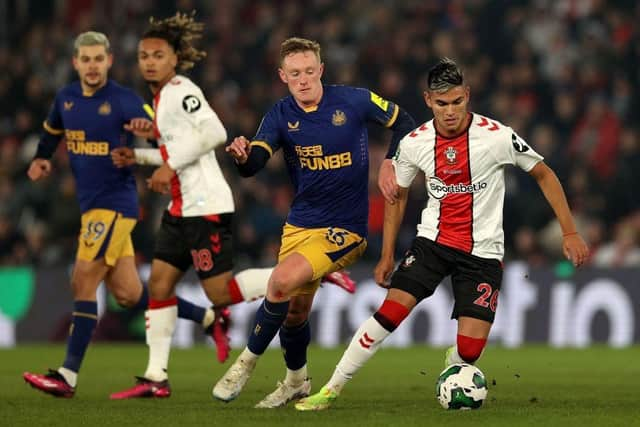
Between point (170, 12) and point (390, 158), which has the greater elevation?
point (170, 12)

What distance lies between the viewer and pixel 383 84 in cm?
1845

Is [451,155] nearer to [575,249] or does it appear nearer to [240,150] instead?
[575,249]

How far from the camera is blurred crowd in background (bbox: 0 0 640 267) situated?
1677 centimetres

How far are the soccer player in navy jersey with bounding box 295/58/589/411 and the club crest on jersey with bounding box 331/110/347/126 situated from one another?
1.41 ft

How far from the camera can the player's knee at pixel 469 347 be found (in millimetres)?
8195

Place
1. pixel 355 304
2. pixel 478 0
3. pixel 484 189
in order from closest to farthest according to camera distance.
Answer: pixel 484 189 → pixel 355 304 → pixel 478 0

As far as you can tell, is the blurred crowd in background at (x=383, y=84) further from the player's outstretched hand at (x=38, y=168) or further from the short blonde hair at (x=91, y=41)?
the short blonde hair at (x=91, y=41)

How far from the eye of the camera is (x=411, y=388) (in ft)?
33.5

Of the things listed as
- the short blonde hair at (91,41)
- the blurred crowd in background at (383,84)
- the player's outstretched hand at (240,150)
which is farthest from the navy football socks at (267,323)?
the blurred crowd in background at (383,84)

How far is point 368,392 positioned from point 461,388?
194 cm

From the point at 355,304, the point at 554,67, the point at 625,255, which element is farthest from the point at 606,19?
the point at 355,304

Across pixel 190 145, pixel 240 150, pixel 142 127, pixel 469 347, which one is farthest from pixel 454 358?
pixel 142 127

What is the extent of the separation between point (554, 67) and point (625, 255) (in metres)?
3.54

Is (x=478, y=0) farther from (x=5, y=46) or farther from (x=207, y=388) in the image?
(x=207, y=388)
